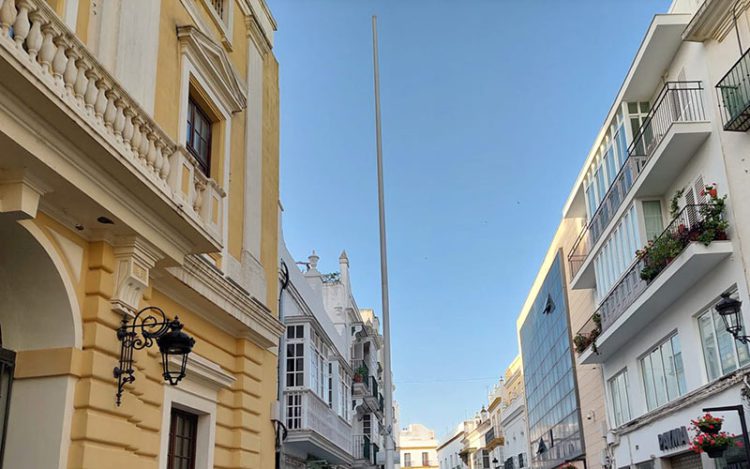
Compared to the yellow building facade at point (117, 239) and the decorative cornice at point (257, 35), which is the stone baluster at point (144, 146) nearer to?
the yellow building facade at point (117, 239)

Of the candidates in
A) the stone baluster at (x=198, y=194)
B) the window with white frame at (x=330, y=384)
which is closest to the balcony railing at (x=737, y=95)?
the stone baluster at (x=198, y=194)

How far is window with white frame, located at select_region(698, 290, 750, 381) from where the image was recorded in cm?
1466

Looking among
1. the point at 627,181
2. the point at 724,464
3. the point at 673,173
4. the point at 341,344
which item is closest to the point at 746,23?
the point at 673,173

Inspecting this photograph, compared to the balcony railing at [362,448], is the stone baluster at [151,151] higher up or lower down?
higher up

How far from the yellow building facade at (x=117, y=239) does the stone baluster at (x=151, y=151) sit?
2 cm

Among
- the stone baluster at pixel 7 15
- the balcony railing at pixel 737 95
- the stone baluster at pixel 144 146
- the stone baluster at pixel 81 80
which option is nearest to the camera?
the stone baluster at pixel 7 15

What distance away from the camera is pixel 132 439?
6.76m

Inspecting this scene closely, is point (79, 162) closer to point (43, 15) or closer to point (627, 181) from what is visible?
point (43, 15)

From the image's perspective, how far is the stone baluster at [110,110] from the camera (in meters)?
6.29

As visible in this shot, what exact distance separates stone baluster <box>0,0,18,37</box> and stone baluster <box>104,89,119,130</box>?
1.21 m

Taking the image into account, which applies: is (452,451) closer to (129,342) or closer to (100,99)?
(129,342)

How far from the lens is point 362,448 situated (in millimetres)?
29297

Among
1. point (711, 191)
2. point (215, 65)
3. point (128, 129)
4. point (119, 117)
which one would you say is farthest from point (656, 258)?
point (119, 117)

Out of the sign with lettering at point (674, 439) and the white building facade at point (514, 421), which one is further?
the white building facade at point (514, 421)
